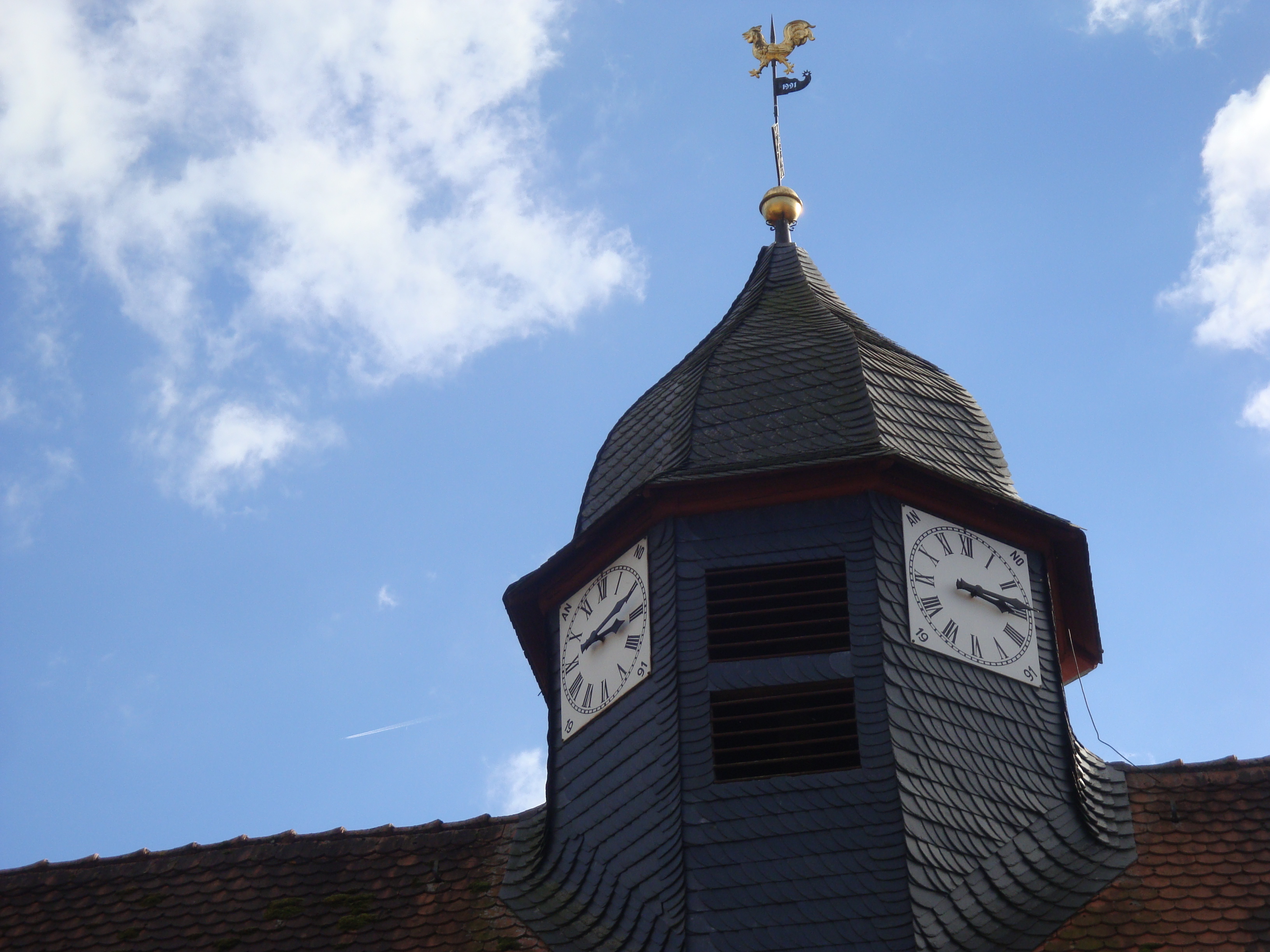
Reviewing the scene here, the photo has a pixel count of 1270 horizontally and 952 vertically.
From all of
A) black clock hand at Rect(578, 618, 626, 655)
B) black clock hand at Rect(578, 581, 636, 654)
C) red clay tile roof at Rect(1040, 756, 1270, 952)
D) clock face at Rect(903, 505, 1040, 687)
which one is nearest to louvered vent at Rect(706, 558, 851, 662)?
clock face at Rect(903, 505, 1040, 687)

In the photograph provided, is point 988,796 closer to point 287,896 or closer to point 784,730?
point 784,730

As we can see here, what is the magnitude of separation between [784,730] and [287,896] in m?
4.88

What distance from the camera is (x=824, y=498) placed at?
64.7 ft

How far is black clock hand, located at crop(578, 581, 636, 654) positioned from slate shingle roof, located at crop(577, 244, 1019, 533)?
0.88 m

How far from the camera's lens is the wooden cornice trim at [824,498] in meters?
19.7

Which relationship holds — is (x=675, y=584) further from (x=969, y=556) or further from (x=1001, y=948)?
(x=1001, y=948)

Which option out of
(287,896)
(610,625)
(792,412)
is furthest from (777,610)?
(287,896)

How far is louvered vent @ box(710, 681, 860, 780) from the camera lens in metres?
18.3

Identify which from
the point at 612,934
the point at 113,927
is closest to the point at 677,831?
the point at 612,934

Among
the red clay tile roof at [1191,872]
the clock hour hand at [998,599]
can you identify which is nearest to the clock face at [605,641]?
the clock hour hand at [998,599]

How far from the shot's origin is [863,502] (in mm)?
19625

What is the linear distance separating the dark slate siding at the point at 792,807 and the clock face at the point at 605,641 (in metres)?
0.53

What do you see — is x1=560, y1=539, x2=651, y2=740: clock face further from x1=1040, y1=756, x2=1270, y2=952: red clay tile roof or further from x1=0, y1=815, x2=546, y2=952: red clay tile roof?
x1=1040, y1=756, x2=1270, y2=952: red clay tile roof

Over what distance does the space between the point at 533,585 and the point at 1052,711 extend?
16.4 feet
